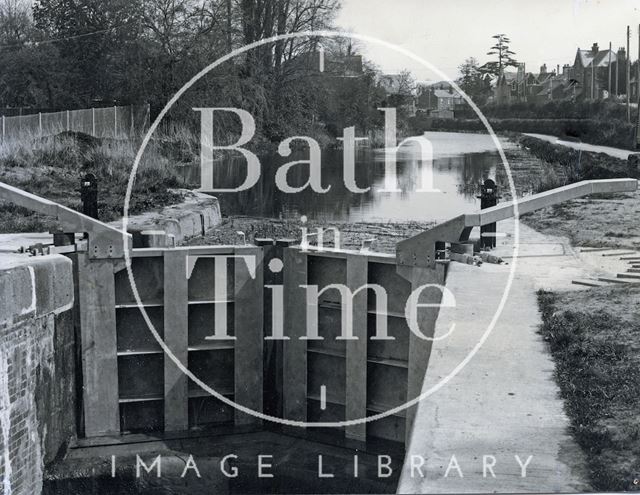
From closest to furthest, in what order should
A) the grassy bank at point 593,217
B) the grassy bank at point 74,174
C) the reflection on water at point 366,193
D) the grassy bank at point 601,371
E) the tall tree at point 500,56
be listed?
the grassy bank at point 601,371
the grassy bank at point 593,217
the grassy bank at point 74,174
the reflection on water at point 366,193
the tall tree at point 500,56

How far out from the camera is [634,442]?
541cm

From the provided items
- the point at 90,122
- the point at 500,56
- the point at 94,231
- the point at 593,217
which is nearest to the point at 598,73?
the point at 500,56

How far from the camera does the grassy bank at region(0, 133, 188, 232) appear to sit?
14.2 m

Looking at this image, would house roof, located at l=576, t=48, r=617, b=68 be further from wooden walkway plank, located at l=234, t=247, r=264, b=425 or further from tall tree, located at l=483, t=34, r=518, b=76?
wooden walkway plank, located at l=234, t=247, r=264, b=425

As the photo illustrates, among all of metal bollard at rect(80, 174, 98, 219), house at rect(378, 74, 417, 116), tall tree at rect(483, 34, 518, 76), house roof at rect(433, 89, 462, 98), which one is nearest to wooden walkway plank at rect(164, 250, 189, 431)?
metal bollard at rect(80, 174, 98, 219)

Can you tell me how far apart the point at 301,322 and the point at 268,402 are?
0.96m

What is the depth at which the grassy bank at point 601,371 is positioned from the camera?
5.20m

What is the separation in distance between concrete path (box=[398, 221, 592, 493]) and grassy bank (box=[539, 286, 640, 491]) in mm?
101

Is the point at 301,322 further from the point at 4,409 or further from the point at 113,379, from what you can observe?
the point at 4,409

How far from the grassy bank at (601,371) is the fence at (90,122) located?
1983 centimetres

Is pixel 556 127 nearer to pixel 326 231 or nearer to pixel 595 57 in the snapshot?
pixel 595 57

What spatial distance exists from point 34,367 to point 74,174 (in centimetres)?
1071

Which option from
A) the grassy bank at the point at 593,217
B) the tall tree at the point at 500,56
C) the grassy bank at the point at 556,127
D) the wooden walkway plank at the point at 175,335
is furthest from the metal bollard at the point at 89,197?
the grassy bank at the point at 556,127

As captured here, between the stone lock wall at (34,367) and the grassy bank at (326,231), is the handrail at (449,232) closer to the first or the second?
the stone lock wall at (34,367)
